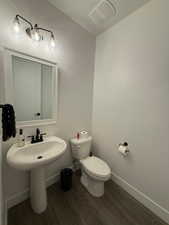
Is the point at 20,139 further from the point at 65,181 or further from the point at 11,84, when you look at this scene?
the point at 65,181

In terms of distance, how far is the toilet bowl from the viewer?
54.8 inches

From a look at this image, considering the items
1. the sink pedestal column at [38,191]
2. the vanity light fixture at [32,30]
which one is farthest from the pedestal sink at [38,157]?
the vanity light fixture at [32,30]

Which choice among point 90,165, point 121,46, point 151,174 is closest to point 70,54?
point 121,46

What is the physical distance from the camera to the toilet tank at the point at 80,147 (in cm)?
170

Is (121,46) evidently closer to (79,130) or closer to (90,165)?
(79,130)

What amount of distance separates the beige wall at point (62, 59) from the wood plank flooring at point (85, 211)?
0.27 metres

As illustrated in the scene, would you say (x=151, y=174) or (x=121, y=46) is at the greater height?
(x=121, y=46)

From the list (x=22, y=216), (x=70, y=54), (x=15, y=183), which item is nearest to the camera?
(x=22, y=216)

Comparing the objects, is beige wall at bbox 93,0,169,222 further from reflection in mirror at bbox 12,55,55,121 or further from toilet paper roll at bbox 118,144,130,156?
reflection in mirror at bbox 12,55,55,121

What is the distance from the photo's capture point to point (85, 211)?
1.30 m

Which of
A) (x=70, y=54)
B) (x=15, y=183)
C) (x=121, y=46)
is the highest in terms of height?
(x=121, y=46)

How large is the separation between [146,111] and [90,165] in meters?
1.07

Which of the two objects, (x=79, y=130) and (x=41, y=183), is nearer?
(x=41, y=183)

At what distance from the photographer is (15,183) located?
4.26 ft
